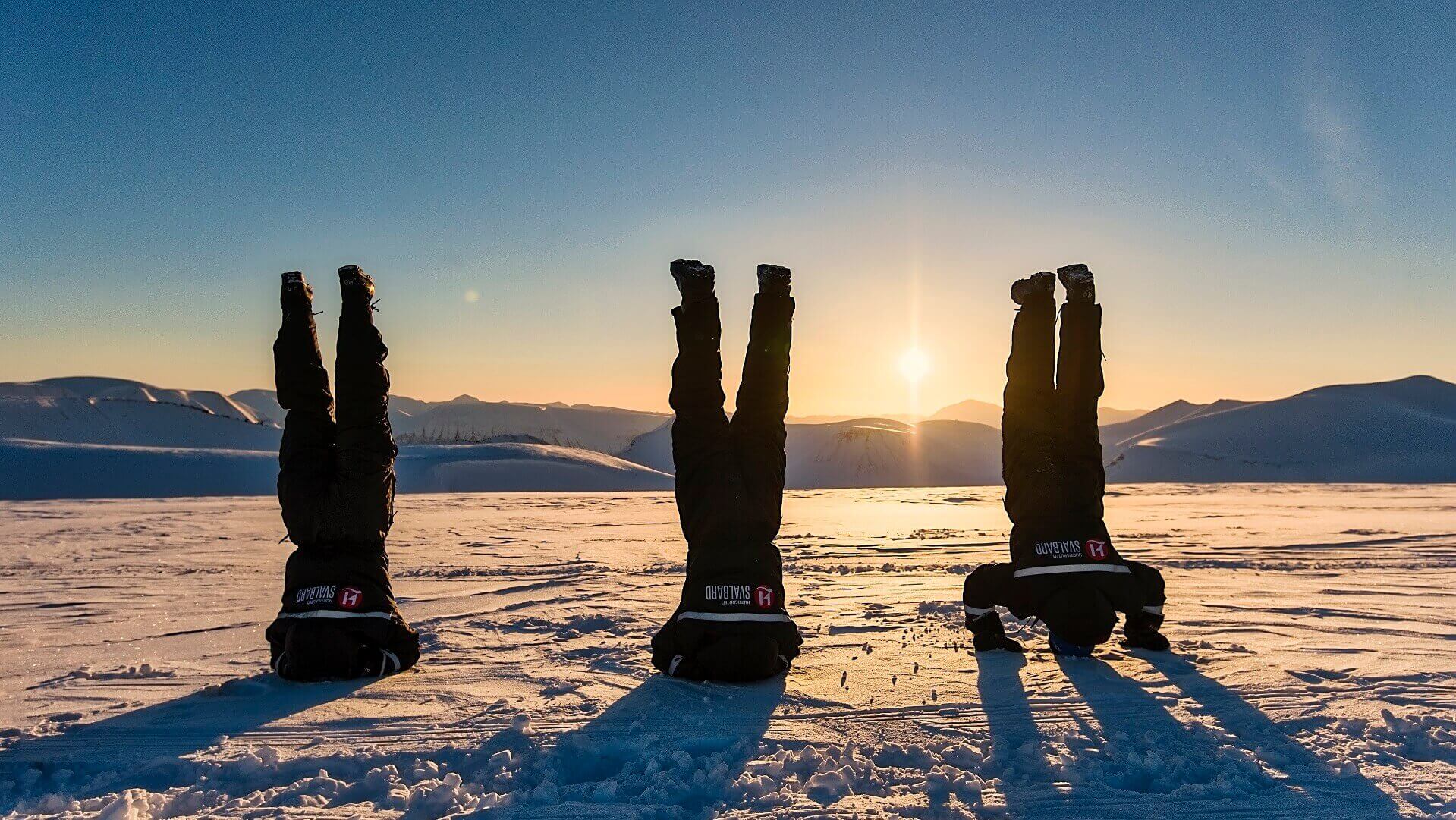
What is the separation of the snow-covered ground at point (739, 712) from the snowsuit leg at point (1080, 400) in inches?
34.6

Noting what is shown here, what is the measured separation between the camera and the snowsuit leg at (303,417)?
4.09 m

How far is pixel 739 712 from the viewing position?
3.47 meters

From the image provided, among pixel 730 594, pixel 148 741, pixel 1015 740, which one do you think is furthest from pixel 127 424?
pixel 1015 740

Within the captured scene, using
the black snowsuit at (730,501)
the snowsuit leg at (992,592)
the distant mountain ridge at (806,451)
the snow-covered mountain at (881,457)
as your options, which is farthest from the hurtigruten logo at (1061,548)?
the snow-covered mountain at (881,457)

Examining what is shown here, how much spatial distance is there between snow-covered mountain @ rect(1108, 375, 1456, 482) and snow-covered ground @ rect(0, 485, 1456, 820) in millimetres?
36969

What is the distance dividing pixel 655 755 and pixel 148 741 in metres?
1.84

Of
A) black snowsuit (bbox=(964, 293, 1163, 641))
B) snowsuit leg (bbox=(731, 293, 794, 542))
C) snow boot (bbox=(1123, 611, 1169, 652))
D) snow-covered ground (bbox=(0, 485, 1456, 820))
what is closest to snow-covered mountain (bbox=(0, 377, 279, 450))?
snow-covered ground (bbox=(0, 485, 1456, 820))

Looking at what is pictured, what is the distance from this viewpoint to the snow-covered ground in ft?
8.61

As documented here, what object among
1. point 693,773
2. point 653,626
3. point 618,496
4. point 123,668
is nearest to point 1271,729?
point 693,773

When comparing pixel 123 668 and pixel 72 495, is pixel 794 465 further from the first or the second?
pixel 123 668

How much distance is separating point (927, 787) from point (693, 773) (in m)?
0.71

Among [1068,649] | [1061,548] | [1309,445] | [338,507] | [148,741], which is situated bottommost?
[148,741]

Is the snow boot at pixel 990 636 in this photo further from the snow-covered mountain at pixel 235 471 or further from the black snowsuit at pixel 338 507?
the snow-covered mountain at pixel 235 471

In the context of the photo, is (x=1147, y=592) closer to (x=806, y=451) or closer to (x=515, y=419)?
(x=806, y=451)
